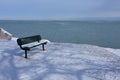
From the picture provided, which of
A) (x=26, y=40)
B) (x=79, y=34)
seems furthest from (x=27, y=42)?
(x=79, y=34)

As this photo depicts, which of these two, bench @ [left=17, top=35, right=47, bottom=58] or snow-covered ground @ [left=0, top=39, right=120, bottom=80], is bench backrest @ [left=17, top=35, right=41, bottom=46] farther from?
snow-covered ground @ [left=0, top=39, right=120, bottom=80]

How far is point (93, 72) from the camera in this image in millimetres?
7047

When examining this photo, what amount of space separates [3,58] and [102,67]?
12.1ft

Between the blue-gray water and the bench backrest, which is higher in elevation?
the bench backrest

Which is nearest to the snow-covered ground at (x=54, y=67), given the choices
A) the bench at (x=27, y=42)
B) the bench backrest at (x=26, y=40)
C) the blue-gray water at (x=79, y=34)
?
the bench at (x=27, y=42)

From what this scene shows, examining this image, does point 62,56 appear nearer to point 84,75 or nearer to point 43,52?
point 43,52

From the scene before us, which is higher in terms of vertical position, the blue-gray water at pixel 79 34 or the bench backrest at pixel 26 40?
the bench backrest at pixel 26 40

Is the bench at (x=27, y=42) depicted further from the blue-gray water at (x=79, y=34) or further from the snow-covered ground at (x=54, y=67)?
the blue-gray water at (x=79, y=34)

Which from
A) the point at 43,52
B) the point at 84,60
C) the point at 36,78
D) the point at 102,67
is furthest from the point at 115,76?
the point at 43,52

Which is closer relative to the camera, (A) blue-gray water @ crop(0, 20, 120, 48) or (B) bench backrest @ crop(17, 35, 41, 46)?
(B) bench backrest @ crop(17, 35, 41, 46)

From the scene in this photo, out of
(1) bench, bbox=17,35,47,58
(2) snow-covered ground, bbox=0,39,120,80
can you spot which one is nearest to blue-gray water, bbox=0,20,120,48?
(1) bench, bbox=17,35,47,58

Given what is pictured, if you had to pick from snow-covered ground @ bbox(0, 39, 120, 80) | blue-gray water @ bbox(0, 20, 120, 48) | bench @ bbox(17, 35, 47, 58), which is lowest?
blue-gray water @ bbox(0, 20, 120, 48)

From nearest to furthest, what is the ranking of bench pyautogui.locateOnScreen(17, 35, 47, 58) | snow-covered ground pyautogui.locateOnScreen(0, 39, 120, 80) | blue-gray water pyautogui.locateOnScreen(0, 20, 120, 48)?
snow-covered ground pyautogui.locateOnScreen(0, 39, 120, 80) → bench pyautogui.locateOnScreen(17, 35, 47, 58) → blue-gray water pyautogui.locateOnScreen(0, 20, 120, 48)

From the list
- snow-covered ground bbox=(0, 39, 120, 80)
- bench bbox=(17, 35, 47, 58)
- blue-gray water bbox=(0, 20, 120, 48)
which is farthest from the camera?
blue-gray water bbox=(0, 20, 120, 48)
